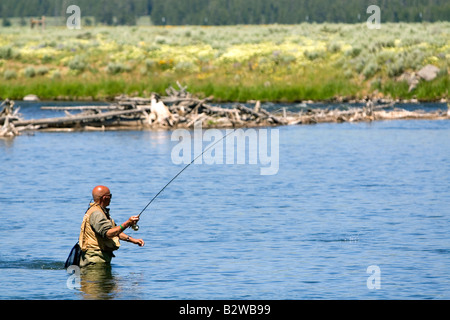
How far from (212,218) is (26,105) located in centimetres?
3135

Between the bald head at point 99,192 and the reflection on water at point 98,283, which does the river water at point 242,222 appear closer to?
the reflection on water at point 98,283

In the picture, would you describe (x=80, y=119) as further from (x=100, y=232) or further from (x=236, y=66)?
(x=236, y=66)

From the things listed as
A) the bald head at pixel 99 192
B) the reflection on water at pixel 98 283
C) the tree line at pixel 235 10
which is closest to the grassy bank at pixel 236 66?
the reflection on water at pixel 98 283

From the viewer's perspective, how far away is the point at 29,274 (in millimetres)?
13344

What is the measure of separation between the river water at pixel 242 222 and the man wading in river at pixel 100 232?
292 mm

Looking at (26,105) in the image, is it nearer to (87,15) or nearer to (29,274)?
(29,274)

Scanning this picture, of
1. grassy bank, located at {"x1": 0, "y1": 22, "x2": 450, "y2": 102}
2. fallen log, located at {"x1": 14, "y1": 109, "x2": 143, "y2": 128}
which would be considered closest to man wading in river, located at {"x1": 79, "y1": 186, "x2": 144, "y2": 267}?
fallen log, located at {"x1": 14, "y1": 109, "x2": 143, "y2": 128}

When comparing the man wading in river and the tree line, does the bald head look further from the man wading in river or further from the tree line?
the tree line

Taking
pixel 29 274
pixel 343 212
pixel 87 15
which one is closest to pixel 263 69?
pixel 343 212

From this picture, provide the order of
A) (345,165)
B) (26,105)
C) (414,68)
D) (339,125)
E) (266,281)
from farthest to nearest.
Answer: (414,68) → (26,105) → (339,125) → (345,165) → (266,281)

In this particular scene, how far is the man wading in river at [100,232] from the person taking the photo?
12.1 meters

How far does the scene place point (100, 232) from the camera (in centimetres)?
1212

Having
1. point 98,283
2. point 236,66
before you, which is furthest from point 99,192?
point 236,66

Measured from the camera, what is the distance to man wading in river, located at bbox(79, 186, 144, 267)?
39.6ft
